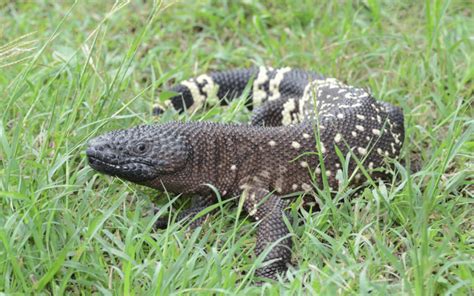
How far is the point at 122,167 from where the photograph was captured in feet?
12.3

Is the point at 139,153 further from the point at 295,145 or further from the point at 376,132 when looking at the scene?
the point at 376,132

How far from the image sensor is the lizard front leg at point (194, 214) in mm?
3869

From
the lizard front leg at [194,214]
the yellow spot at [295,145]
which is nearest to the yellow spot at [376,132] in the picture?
the yellow spot at [295,145]

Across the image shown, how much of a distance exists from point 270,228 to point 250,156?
0.49 m

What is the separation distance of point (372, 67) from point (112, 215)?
2.65 metres

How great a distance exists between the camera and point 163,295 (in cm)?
306

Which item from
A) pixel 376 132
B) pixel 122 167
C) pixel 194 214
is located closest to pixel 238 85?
pixel 376 132

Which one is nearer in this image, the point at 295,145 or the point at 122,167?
the point at 122,167

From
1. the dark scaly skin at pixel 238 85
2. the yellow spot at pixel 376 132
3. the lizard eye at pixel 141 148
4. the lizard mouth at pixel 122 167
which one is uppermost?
the lizard eye at pixel 141 148

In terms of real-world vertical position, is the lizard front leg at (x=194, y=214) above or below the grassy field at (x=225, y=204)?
below

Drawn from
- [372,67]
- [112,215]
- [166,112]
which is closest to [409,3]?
[372,67]

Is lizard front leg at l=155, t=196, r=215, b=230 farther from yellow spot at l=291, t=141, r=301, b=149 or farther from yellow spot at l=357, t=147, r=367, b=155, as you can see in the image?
yellow spot at l=357, t=147, r=367, b=155

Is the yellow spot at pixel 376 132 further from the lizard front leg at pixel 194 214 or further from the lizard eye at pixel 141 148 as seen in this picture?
the lizard eye at pixel 141 148

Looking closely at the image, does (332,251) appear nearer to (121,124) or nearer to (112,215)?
(112,215)
